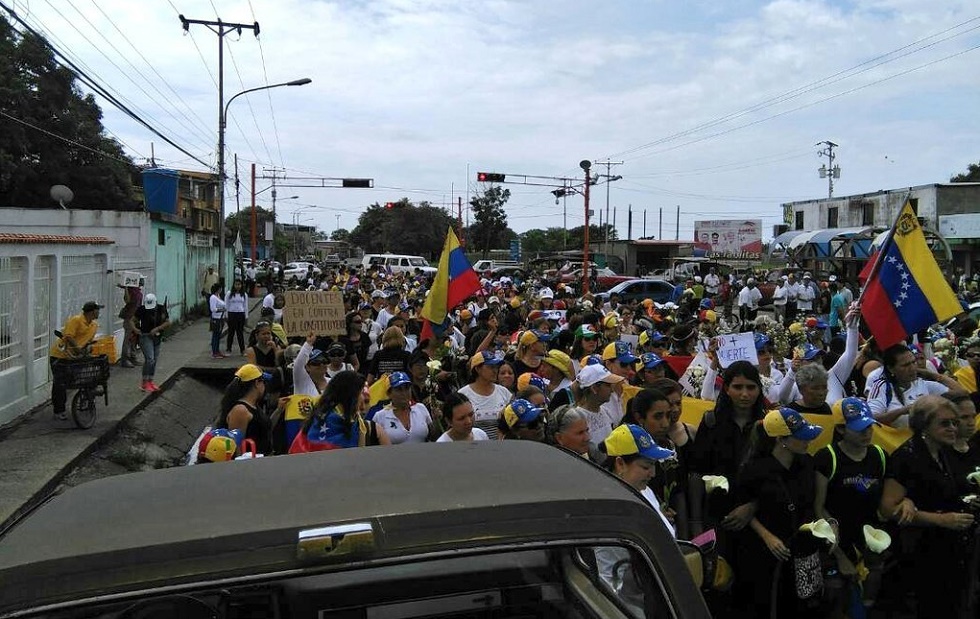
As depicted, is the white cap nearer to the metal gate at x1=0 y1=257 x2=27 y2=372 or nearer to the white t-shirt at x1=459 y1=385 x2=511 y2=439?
the white t-shirt at x1=459 y1=385 x2=511 y2=439

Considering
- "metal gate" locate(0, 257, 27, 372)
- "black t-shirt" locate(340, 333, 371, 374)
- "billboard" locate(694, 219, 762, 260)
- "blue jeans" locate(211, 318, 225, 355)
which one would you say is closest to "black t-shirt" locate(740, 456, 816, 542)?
"black t-shirt" locate(340, 333, 371, 374)

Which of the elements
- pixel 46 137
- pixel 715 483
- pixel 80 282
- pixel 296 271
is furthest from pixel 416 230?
pixel 715 483

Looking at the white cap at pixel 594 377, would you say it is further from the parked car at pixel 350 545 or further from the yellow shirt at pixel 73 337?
the yellow shirt at pixel 73 337

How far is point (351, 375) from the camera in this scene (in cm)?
490

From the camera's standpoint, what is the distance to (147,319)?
11.7 metres

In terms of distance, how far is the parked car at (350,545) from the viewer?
1658mm

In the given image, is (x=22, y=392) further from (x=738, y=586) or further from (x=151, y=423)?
(x=738, y=586)

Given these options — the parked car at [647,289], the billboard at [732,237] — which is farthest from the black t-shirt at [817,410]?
the billboard at [732,237]

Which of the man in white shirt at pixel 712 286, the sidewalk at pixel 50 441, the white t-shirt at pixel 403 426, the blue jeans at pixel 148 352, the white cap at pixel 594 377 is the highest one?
the man in white shirt at pixel 712 286

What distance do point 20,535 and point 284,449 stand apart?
3733 mm

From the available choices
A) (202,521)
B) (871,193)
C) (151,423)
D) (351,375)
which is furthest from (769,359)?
(871,193)

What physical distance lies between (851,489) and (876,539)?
0.34 metres

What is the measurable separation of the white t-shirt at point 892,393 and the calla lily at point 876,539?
1691 millimetres

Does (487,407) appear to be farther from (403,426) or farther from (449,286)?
(449,286)
